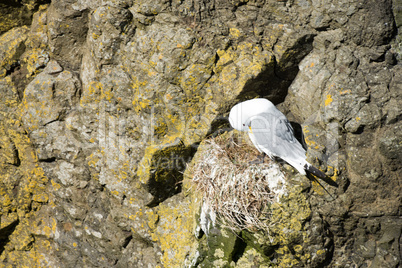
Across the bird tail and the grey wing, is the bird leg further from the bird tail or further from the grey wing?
the bird tail

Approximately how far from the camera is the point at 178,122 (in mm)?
3596

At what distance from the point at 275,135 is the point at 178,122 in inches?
40.4

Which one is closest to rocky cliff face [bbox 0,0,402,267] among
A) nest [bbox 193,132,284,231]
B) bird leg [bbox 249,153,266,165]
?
nest [bbox 193,132,284,231]

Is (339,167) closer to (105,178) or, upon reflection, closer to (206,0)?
(206,0)

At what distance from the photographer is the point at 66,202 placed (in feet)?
13.8

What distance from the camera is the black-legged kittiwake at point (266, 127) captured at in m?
3.14

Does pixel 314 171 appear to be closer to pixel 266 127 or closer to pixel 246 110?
pixel 266 127

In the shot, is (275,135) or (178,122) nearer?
(275,135)

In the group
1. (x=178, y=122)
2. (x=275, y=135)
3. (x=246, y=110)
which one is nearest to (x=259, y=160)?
(x=275, y=135)

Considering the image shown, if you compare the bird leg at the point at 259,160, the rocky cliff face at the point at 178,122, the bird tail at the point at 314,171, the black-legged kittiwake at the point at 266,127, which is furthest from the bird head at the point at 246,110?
the bird tail at the point at 314,171

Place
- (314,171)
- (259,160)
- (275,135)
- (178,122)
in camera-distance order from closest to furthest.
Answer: (314,171)
(275,135)
(259,160)
(178,122)

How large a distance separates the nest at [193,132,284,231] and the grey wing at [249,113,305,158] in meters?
0.18

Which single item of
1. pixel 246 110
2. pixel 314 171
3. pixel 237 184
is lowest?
pixel 237 184

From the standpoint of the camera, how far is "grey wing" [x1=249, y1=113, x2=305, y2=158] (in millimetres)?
3121
